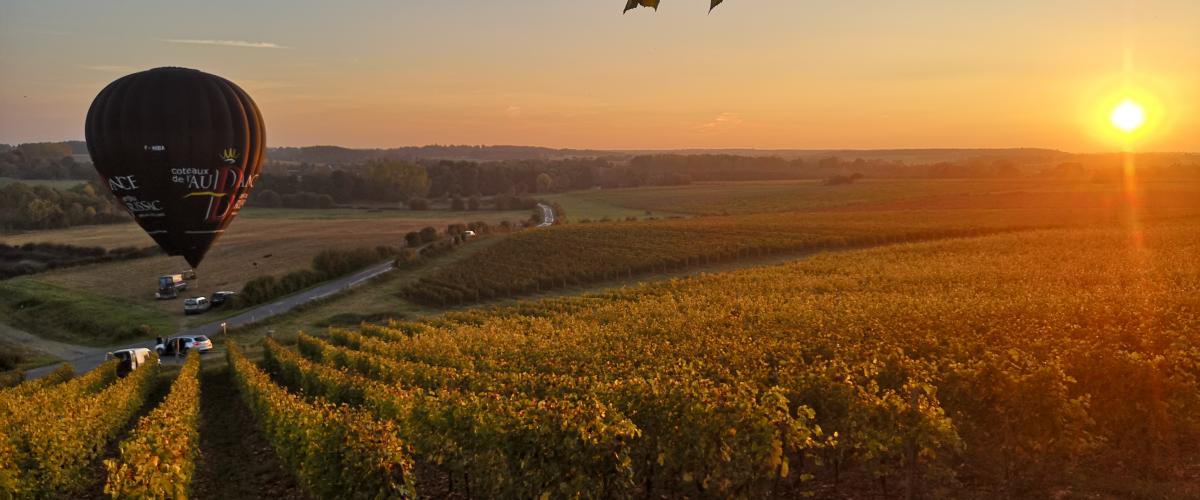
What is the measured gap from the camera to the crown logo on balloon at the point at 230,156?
85.1ft

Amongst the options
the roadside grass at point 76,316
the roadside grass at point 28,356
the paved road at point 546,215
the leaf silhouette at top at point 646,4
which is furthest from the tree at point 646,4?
the paved road at point 546,215

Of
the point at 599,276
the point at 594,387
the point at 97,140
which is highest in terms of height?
the point at 97,140

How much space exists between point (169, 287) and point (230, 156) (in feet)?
113

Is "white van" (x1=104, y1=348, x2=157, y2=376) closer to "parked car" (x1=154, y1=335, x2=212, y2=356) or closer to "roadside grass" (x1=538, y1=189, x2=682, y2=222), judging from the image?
"parked car" (x1=154, y1=335, x2=212, y2=356)

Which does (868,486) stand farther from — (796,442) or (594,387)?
(594,387)

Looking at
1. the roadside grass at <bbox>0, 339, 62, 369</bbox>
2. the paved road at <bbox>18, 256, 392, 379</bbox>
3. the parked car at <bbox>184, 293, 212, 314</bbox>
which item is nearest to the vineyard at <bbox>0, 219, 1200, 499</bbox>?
the paved road at <bbox>18, 256, 392, 379</bbox>

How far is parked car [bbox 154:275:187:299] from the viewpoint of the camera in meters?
53.8

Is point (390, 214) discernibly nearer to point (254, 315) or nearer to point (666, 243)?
point (666, 243)

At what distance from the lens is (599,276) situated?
52.2 metres

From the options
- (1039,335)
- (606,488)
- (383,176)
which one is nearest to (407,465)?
(606,488)

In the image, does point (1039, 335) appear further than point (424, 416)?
Yes

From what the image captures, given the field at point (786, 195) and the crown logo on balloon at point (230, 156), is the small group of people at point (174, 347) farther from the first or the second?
the field at point (786, 195)

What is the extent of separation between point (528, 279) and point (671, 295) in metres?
17.0

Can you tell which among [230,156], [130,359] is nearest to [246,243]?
[130,359]
